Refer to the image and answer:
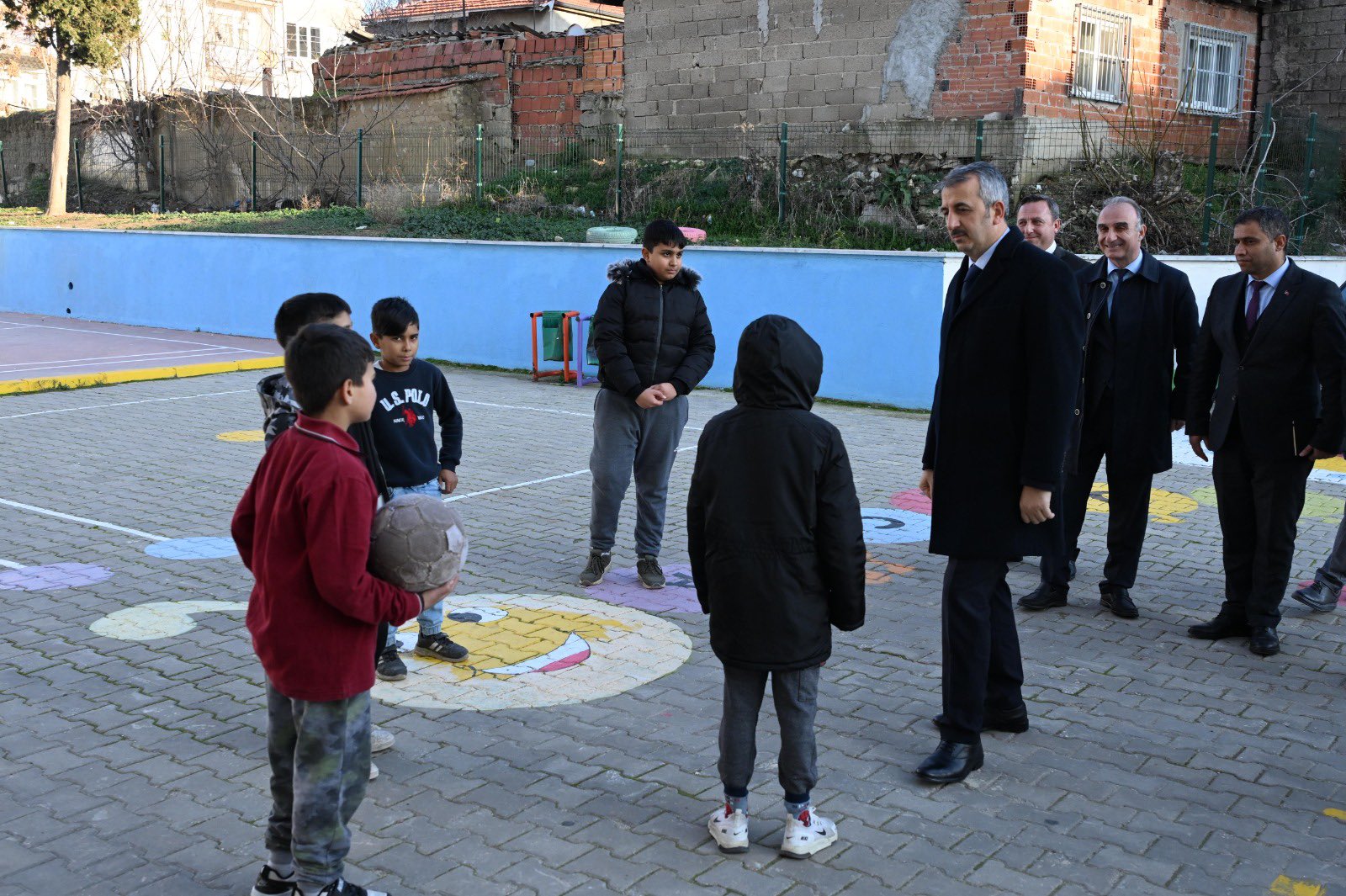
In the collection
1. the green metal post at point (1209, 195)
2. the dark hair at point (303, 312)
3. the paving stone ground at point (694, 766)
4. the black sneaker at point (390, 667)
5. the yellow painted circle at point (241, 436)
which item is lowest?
the paving stone ground at point (694, 766)

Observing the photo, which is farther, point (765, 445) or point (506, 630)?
point (506, 630)

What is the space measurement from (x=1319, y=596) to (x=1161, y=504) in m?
2.57

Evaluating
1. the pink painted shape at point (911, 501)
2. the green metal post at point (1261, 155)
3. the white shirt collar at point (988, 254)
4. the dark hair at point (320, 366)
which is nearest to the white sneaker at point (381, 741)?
the dark hair at point (320, 366)

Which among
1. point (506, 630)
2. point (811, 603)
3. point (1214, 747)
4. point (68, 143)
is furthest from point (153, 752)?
point (68, 143)

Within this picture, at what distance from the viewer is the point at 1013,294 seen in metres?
4.20

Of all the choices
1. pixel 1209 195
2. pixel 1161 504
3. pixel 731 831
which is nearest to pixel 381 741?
pixel 731 831

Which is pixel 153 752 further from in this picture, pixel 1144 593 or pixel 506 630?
pixel 1144 593

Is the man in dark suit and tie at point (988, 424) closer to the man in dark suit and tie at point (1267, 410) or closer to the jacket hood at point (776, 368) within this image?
the jacket hood at point (776, 368)

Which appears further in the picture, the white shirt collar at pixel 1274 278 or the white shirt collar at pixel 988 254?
the white shirt collar at pixel 1274 278

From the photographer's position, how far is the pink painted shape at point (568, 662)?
17.8ft

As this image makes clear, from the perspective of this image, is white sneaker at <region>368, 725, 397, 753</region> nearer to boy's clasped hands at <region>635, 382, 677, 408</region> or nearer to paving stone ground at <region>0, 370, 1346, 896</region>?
paving stone ground at <region>0, 370, 1346, 896</region>

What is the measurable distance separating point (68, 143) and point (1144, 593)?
31.3 m

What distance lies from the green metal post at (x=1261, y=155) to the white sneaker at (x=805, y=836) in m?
15.0

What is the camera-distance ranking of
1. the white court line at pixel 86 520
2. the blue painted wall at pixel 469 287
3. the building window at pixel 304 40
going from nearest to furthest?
the white court line at pixel 86 520
the blue painted wall at pixel 469 287
the building window at pixel 304 40
